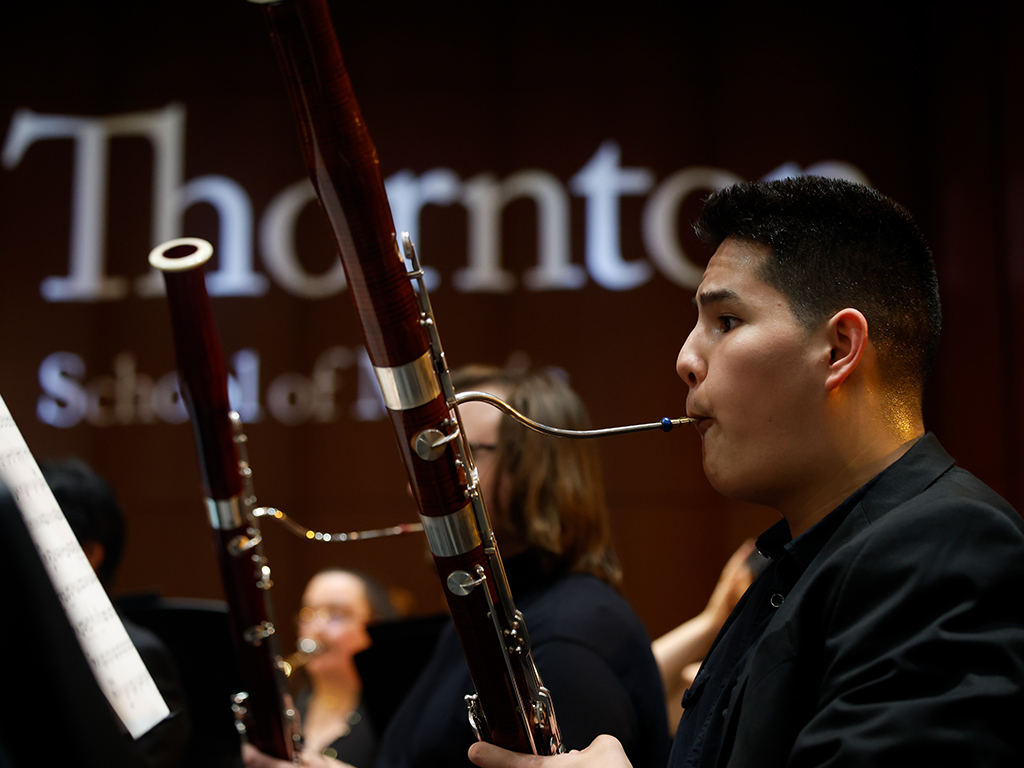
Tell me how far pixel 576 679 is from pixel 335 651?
5.63ft

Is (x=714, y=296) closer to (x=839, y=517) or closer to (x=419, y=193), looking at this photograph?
(x=839, y=517)

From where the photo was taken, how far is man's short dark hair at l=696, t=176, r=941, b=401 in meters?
1.01

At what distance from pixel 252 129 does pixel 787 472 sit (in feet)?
11.5

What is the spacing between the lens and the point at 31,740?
508mm

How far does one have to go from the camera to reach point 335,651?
2.92 meters

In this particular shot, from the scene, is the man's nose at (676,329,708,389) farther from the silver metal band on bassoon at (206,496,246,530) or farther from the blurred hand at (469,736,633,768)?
the silver metal band on bassoon at (206,496,246,530)

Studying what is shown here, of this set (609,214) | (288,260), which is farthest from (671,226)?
(288,260)

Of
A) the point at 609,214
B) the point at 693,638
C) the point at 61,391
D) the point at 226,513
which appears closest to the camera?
the point at 226,513

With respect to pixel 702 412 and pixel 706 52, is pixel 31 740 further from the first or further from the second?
pixel 706 52

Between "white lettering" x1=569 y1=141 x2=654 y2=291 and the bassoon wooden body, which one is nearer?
the bassoon wooden body

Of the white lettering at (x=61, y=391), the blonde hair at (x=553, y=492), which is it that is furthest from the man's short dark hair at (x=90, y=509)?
the white lettering at (x=61, y=391)

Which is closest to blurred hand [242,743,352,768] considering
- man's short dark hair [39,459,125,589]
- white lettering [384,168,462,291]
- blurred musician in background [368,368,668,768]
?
blurred musician in background [368,368,668,768]

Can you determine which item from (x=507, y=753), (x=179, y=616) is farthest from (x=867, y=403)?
(x=179, y=616)

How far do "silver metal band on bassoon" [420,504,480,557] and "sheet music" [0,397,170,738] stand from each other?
339 mm
